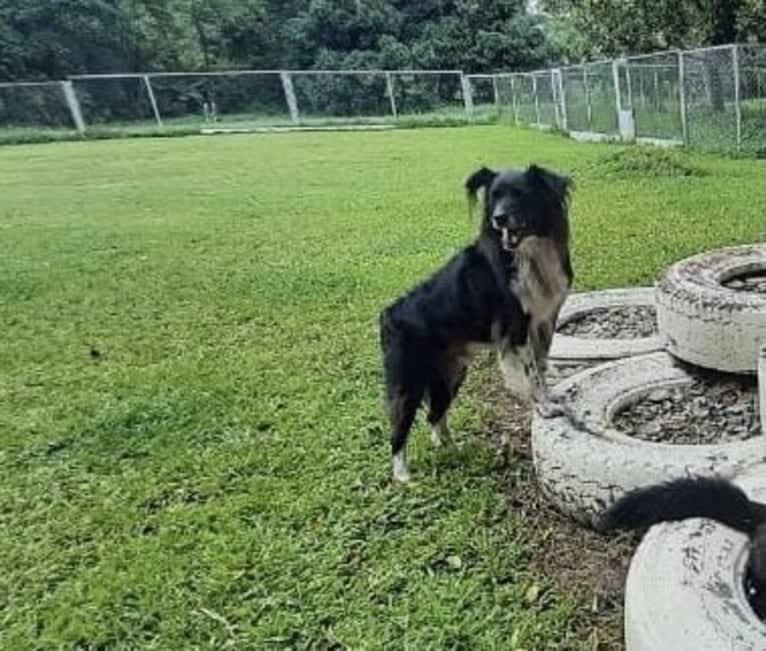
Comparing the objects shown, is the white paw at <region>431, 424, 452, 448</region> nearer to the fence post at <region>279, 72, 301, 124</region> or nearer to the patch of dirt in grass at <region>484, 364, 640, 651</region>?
the patch of dirt in grass at <region>484, 364, 640, 651</region>

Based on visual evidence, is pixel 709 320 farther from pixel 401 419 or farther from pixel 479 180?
pixel 401 419

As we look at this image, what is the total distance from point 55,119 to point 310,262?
23.8 metres

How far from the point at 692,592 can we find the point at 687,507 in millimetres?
207

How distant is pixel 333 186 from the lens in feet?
38.2

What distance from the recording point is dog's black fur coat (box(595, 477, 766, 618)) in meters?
1.60

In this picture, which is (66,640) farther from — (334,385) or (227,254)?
(227,254)

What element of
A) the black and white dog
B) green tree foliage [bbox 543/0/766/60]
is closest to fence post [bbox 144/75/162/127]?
green tree foliage [bbox 543/0/766/60]

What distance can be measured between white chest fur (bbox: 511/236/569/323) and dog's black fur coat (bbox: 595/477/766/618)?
131 cm

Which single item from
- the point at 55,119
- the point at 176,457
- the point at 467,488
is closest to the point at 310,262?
the point at 176,457

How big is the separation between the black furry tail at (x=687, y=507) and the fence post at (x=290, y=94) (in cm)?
2829

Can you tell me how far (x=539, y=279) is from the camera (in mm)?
2939

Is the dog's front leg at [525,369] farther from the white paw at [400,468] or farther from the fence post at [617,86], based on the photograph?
the fence post at [617,86]

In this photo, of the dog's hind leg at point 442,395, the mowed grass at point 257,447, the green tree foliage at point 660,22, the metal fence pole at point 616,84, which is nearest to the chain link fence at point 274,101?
the green tree foliage at point 660,22

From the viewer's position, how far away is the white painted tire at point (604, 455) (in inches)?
92.4
